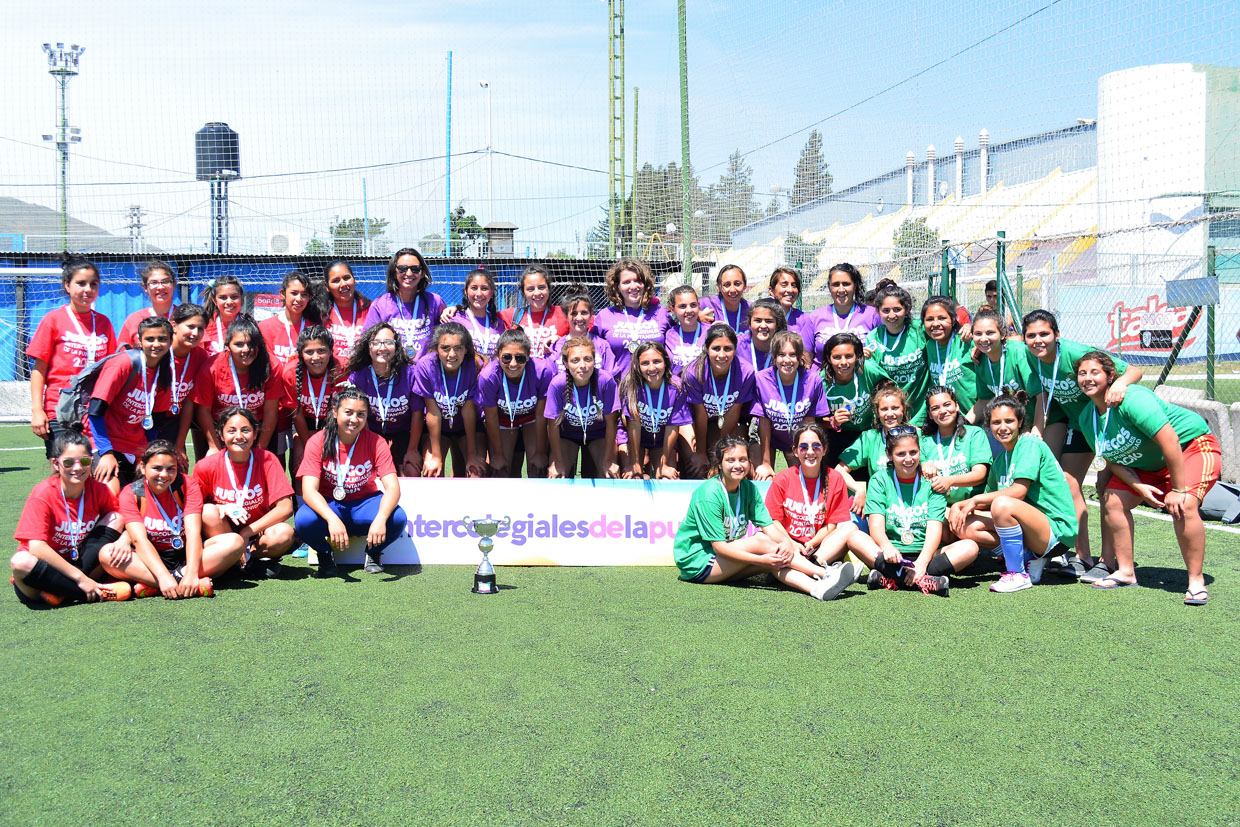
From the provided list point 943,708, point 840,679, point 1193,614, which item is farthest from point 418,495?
point 1193,614

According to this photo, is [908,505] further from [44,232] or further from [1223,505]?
[44,232]

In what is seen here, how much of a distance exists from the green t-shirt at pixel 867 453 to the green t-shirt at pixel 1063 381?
1031mm

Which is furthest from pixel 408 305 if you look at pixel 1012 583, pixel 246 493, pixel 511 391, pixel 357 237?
pixel 357 237

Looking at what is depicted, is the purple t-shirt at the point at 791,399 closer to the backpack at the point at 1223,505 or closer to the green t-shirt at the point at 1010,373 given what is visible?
the green t-shirt at the point at 1010,373

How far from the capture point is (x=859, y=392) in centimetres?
624

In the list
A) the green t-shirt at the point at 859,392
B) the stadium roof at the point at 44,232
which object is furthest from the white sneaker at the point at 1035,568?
the stadium roof at the point at 44,232

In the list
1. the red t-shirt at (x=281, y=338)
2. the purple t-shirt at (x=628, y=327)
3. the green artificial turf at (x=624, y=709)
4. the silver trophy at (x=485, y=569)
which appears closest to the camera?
the green artificial turf at (x=624, y=709)

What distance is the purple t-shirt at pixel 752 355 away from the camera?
629cm

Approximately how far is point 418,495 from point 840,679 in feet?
10.6

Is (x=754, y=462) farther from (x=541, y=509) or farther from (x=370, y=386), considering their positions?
(x=370, y=386)

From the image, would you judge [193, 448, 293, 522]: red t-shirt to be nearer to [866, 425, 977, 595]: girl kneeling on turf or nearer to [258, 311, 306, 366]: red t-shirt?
[258, 311, 306, 366]: red t-shirt

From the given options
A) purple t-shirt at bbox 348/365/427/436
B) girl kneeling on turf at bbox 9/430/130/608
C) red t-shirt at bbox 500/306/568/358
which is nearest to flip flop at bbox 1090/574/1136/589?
red t-shirt at bbox 500/306/568/358

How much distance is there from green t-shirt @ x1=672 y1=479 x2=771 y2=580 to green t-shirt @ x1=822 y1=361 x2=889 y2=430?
3.61ft

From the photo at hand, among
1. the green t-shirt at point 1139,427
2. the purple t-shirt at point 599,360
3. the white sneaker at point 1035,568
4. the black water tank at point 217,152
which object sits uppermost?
the black water tank at point 217,152
